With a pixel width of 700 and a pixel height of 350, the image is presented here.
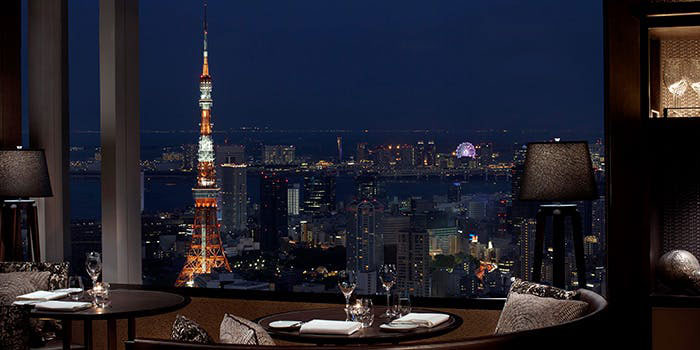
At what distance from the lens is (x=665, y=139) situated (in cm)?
452

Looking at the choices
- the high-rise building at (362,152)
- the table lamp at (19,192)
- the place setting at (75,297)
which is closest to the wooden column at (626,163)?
the high-rise building at (362,152)

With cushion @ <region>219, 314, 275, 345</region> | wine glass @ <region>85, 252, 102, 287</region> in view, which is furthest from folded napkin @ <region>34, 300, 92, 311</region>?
cushion @ <region>219, 314, 275, 345</region>

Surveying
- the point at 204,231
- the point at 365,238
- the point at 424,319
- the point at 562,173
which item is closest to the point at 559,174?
the point at 562,173

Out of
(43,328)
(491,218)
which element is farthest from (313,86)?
(43,328)

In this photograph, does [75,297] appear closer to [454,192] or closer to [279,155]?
[279,155]

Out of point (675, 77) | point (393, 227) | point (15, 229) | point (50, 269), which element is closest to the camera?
point (675, 77)

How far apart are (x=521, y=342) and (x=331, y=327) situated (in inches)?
38.2

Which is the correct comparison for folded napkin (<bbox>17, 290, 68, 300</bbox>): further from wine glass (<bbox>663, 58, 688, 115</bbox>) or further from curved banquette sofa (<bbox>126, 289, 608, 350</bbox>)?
wine glass (<bbox>663, 58, 688, 115</bbox>)

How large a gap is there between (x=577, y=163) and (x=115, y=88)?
3.15 metres

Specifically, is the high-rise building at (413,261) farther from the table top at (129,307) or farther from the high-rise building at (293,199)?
the table top at (129,307)

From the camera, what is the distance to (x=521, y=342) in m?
3.04

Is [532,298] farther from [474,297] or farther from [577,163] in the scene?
[474,297]

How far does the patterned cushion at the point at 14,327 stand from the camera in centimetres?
372

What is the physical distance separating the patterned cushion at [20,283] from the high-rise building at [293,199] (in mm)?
1571
